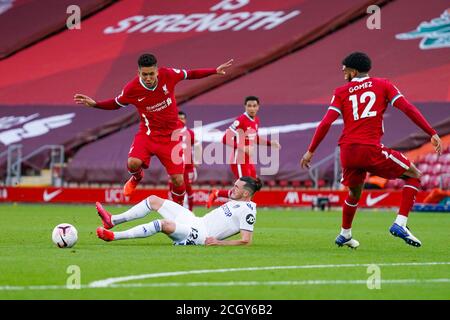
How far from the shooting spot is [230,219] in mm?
11797

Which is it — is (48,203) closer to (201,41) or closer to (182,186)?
(201,41)

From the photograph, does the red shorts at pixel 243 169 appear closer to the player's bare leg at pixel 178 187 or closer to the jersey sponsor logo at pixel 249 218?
the player's bare leg at pixel 178 187

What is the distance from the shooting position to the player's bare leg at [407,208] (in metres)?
11.8

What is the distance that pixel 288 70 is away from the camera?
109ft

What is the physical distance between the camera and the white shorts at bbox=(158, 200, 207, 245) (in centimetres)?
1159

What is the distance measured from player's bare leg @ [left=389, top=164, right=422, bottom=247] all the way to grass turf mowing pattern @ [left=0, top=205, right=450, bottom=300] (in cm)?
17

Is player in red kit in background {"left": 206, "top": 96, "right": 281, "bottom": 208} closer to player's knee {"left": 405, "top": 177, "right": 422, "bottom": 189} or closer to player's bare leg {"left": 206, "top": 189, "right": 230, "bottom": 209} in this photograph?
player's bare leg {"left": 206, "top": 189, "right": 230, "bottom": 209}

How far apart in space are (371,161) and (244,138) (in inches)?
354

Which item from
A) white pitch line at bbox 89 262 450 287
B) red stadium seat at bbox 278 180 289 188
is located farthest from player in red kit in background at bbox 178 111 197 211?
white pitch line at bbox 89 262 450 287

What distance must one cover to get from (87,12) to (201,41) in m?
4.88

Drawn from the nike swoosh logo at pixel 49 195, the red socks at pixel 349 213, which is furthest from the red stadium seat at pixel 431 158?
the red socks at pixel 349 213

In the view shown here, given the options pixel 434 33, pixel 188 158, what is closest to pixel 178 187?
pixel 188 158

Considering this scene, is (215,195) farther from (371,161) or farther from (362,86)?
(362,86)

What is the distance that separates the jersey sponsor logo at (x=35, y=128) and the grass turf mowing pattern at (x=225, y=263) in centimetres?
1727
